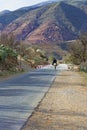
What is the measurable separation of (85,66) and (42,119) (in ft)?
165

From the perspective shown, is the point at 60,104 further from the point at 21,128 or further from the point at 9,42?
the point at 9,42

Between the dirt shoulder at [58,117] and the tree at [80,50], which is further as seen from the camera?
the tree at [80,50]

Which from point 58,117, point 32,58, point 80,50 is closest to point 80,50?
point 80,50

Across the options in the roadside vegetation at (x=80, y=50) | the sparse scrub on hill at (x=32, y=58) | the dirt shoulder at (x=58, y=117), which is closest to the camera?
the dirt shoulder at (x=58, y=117)

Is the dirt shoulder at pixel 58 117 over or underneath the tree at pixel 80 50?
underneath

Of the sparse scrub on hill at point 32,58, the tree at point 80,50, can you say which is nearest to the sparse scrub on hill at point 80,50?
the tree at point 80,50

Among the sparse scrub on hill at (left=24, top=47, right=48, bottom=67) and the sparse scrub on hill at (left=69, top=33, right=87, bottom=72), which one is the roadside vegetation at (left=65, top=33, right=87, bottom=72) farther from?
the sparse scrub on hill at (left=24, top=47, right=48, bottom=67)

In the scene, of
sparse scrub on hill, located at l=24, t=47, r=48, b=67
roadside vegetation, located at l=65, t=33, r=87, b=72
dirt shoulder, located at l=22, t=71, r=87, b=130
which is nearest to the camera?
dirt shoulder, located at l=22, t=71, r=87, b=130

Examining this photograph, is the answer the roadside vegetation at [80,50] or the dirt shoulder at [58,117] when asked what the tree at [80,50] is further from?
the dirt shoulder at [58,117]

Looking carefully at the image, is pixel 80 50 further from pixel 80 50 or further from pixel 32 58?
pixel 32 58

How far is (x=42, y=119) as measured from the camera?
1494cm

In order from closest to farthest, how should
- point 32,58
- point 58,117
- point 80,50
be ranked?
point 58,117 < point 80,50 < point 32,58

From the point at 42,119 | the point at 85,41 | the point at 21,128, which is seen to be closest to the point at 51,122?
the point at 42,119

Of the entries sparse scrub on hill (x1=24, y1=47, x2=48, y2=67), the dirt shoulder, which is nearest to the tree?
sparse scrub on hill (x1=24, y1=47, x2=48, y2=67)
